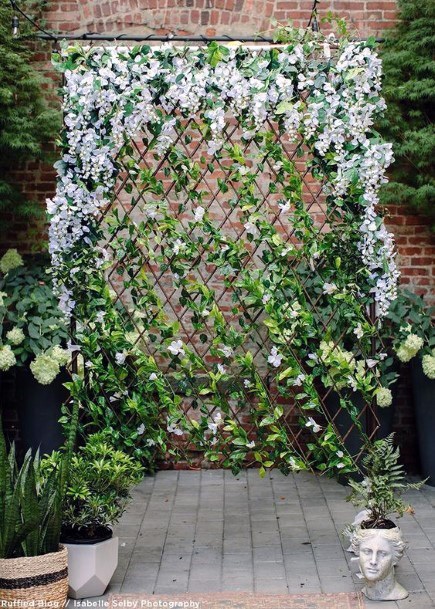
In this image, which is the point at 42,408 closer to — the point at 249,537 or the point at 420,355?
the point at 249,537

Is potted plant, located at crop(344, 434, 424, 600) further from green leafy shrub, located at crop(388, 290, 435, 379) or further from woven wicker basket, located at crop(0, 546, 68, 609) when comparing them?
green leafy shrub, located at crop(388, 290, 435, 379)

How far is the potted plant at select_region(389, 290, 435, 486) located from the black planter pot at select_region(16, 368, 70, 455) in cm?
203

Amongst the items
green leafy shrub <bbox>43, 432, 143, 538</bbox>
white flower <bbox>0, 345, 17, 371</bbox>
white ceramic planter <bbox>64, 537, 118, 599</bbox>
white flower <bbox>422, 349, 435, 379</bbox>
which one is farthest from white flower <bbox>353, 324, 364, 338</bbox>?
white flower <bbox>0, 345, 17, 371</bbox>

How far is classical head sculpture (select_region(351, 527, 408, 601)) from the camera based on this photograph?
3865 millimetres

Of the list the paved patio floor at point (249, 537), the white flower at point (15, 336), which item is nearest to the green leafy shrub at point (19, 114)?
the white flower at point (15, 336)

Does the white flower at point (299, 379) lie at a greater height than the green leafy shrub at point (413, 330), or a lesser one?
lesser

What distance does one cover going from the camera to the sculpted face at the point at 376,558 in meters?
3.86

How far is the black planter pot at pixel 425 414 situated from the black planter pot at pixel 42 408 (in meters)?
2.14

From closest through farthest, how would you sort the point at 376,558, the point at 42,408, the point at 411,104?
1. the point at 376,558
2. the point at 42,408
3. the point at 411,104

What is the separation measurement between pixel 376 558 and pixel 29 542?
1395mm

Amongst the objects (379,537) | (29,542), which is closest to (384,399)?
(379,537)

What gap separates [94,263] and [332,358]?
1309 millimetres

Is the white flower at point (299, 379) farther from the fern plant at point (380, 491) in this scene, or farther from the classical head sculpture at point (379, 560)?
the classical head sculpture at point (379, 560)

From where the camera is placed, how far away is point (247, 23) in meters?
6.23
